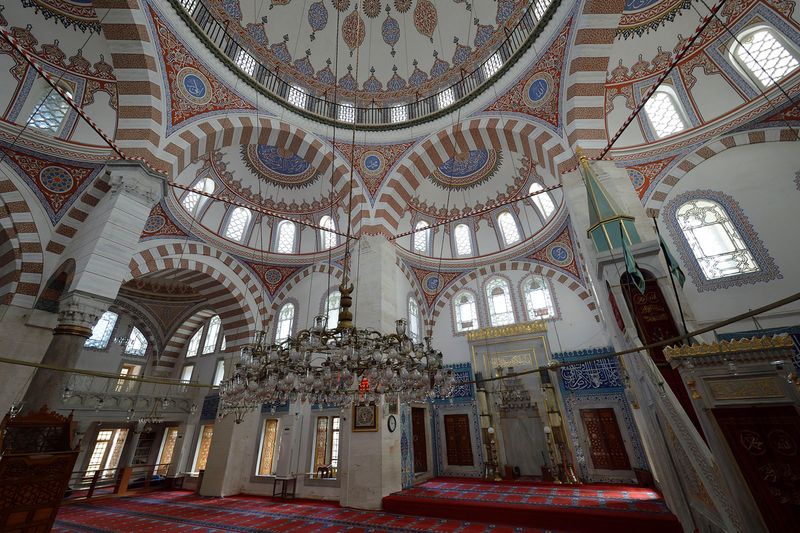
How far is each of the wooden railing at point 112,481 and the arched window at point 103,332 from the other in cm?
338

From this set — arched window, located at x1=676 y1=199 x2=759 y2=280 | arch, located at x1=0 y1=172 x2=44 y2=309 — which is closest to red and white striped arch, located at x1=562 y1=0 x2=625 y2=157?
arched window, located at x1=676 y1=199 x2=759 y2=280

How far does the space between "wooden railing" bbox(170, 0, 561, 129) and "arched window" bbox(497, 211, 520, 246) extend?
339cm

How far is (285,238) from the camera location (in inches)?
372

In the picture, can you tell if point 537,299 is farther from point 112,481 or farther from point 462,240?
point 112,481

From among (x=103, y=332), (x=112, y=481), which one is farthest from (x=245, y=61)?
(x=112, y=481)

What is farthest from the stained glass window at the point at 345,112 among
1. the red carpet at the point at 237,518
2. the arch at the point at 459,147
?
the red carpet at the point at 237,518

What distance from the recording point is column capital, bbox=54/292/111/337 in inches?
151

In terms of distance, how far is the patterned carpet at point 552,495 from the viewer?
14.7 feet

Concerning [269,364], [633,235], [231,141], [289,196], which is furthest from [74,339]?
[633,235]

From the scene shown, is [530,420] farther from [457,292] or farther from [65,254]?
[65,254]

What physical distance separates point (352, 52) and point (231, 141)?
13.0 feet

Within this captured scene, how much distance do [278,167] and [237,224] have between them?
187cm

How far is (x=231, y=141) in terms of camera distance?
667 cm

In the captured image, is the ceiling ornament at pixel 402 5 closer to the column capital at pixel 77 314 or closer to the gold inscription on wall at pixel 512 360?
the column capital at pixel 77 314
